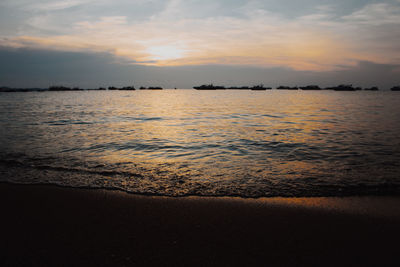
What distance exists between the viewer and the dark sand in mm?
3068

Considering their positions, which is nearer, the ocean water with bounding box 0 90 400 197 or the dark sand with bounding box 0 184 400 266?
the dark sand with bounding box 0 184 400 266

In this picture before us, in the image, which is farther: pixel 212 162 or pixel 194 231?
pixel 212 162

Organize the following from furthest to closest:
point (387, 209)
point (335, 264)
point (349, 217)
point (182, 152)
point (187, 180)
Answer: point (182, 152) → point (187, 180) → point (387, 209) → point (349, 217) → point (335, 264)

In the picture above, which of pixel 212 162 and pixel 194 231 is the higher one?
pixel 212 162

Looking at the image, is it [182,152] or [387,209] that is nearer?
[387,209]

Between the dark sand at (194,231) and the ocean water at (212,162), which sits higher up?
the ocean water at (212,162)

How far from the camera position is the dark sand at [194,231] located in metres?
3.07

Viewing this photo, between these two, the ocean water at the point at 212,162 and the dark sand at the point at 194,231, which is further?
the ocean water at the point at 212,162

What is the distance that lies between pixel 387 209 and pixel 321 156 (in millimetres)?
4105

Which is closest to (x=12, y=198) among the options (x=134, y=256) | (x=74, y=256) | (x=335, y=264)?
(x=74, y=256)

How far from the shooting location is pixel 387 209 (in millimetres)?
4594

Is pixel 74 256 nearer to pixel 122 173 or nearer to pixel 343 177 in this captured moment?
pixel 122 173

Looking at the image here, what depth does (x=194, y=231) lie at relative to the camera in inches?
147

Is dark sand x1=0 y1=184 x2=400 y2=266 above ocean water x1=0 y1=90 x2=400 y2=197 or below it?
below
